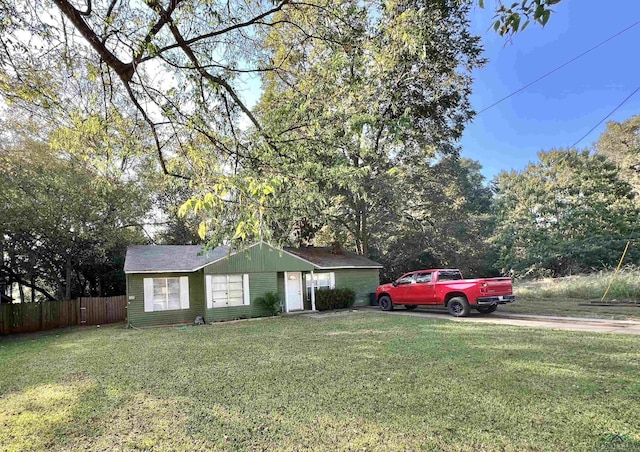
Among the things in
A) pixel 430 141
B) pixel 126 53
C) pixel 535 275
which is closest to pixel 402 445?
pixel 126 53

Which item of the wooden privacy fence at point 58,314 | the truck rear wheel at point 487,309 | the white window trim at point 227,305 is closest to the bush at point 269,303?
the white window trim at point 227,305

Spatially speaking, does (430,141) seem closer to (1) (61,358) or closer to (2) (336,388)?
(2) (336,388)

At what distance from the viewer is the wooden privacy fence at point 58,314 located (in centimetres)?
1396

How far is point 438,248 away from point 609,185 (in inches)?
495

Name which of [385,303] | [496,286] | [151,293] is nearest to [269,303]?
[151,293]

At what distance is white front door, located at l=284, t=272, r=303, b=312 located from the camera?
1603 cm

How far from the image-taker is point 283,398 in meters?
4.36

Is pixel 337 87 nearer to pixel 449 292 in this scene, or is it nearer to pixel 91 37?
pixel 91 37

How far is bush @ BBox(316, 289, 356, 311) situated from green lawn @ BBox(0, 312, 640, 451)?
8.34 m

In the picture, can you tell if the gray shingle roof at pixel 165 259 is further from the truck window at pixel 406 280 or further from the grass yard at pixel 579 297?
the grass yard at pixel 579 297

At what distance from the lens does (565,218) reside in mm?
25438

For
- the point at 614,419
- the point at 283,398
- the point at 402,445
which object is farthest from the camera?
the point at 283,398

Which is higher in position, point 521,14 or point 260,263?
point 521,14

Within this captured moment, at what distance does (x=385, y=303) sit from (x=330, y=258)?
4064 millimetres
